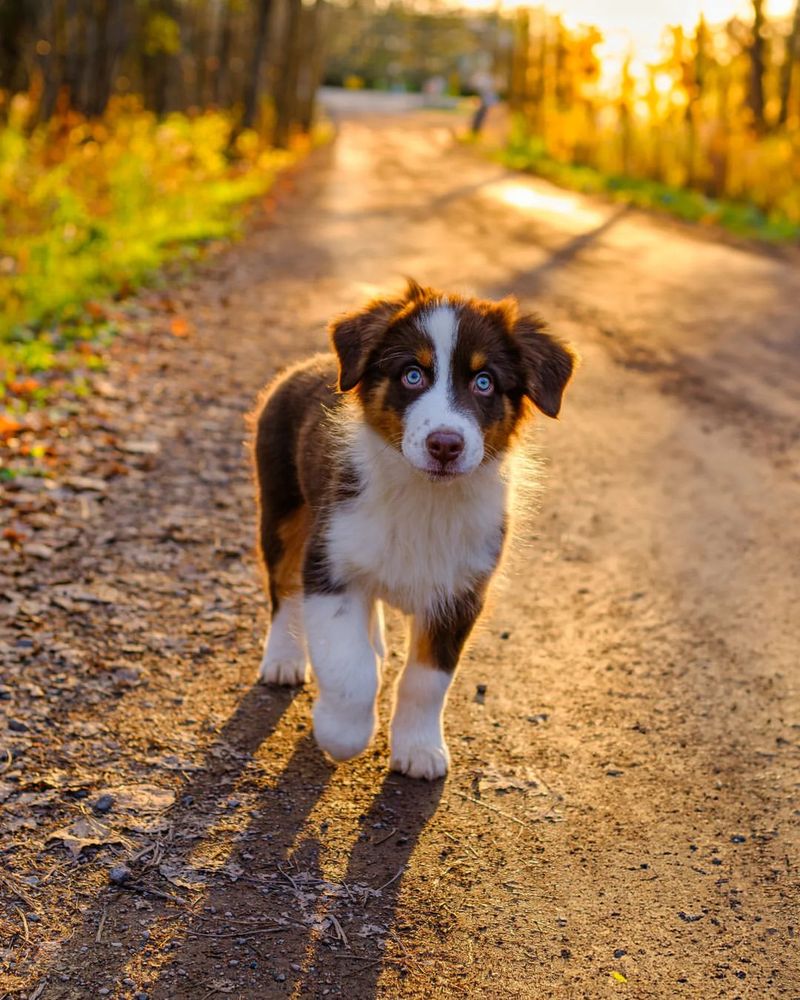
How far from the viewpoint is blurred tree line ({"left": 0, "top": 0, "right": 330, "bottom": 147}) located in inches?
869

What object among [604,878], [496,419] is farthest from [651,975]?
[496,419]

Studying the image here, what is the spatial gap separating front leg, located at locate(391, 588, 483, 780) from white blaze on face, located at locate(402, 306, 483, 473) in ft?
2.12

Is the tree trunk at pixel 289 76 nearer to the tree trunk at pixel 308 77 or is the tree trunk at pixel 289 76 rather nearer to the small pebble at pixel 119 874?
the tree trunk at pixel 308 77

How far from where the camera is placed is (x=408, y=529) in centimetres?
433

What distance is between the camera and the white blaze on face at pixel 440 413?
3904mm

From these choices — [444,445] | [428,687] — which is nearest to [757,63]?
[428,687]

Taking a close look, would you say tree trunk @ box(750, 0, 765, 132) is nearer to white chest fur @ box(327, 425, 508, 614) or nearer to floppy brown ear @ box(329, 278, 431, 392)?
floppy brown ear @ box(329, 278, 431, 392)

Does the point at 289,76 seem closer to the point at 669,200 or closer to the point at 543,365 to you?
the point at 669,200

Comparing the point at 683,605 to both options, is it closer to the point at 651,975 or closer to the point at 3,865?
the point at 651,975

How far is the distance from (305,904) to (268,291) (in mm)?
10270

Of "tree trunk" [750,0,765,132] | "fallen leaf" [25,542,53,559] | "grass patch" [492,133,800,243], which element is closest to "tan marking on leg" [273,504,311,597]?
"fallen leaf" [25,542,53,559]

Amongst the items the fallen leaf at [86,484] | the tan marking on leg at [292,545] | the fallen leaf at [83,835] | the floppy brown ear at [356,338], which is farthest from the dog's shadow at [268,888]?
the fallen leaf at [86,484]

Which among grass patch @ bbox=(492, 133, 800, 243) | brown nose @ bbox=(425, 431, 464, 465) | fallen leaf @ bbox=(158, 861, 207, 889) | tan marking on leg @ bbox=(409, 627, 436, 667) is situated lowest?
grass patch @ bbox=(492, 133, 800, 243)

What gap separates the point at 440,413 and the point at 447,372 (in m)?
0.19
